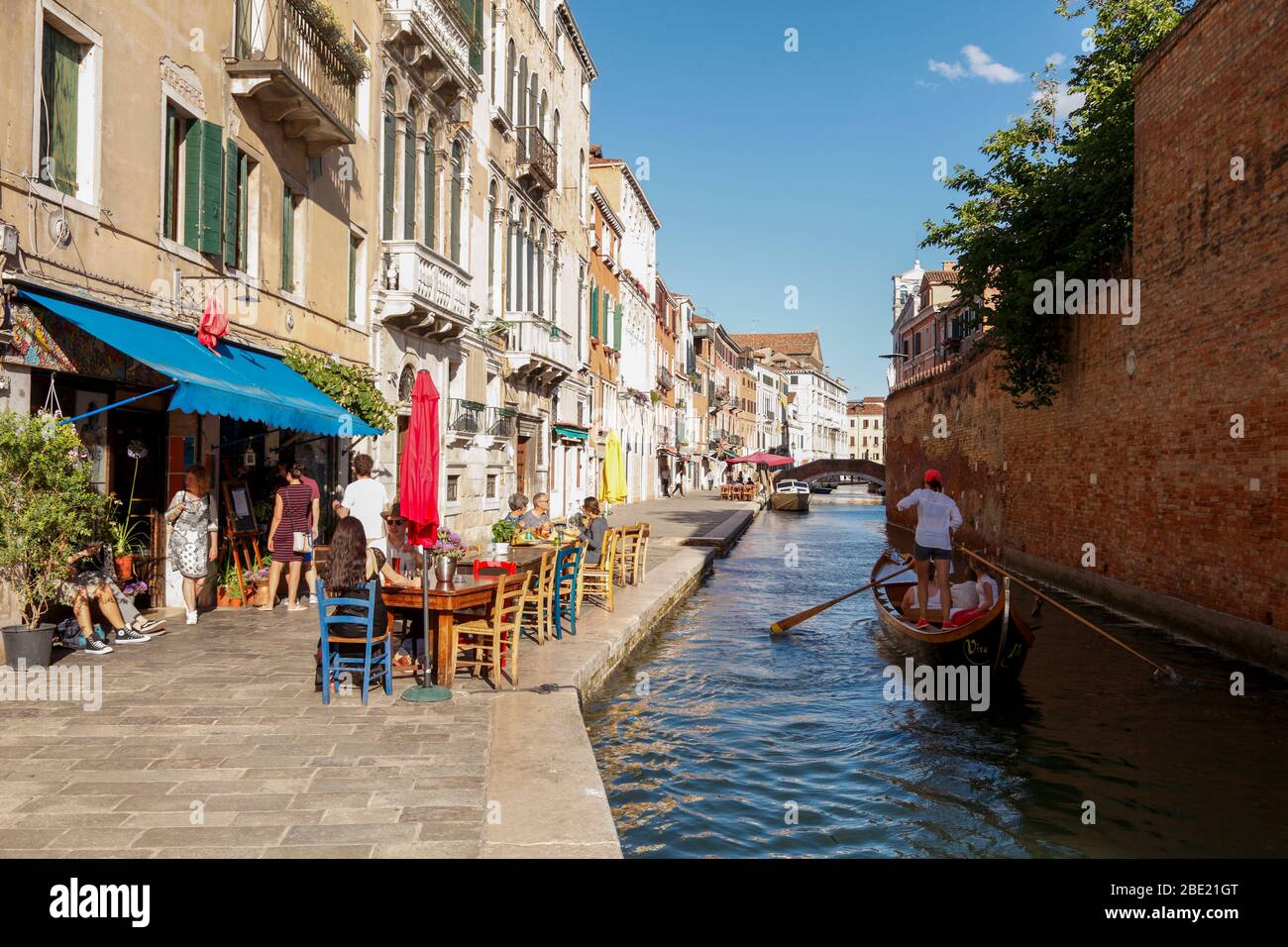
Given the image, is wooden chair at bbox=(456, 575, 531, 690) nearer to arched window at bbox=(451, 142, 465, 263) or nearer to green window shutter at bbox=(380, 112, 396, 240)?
green window shutter at bbox=(380, 112, 396, 240)

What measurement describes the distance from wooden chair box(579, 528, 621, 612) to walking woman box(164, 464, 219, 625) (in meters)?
3.96

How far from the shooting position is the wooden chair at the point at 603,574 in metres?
11.7

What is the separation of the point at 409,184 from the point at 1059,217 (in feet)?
33.8

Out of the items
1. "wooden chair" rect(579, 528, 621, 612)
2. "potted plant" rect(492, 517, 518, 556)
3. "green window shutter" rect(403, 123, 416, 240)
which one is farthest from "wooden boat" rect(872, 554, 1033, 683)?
"green window shutter" rect(403, 123, 416, 240)

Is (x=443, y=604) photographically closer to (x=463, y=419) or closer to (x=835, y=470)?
(x=463, y=419)

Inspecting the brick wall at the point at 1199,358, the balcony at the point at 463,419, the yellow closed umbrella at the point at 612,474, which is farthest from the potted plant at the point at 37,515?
the yellow closed umbrella at the point at 612,474

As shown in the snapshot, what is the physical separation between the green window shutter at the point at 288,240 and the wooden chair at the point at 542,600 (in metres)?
5.18

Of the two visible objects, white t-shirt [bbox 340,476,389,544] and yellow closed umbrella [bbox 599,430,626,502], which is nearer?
white t-shirt [bbox 340,476,389,544]

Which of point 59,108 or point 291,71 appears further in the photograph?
point 291,71

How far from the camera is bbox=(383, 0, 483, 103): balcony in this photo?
593 inches

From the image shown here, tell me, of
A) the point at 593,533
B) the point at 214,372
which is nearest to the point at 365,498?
the point at 214,372

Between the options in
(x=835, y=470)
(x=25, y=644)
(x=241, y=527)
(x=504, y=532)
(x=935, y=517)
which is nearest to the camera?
(x=25, y=644)

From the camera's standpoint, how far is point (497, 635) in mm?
7496

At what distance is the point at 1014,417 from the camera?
813 inches
